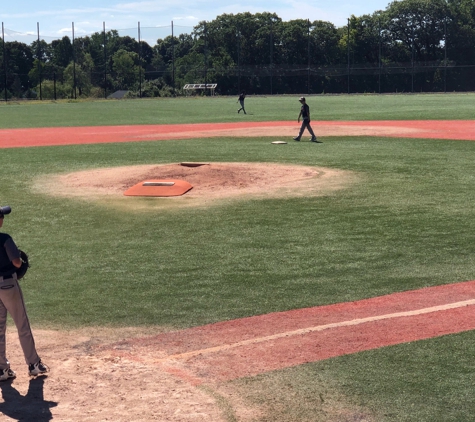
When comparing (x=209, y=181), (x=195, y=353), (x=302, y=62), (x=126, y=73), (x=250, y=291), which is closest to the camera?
(x=195, y=353)

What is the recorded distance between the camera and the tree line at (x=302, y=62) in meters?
82.6

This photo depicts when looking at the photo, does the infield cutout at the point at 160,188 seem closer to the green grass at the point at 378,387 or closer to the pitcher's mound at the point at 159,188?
the pitcher's mound at the point at 159,188

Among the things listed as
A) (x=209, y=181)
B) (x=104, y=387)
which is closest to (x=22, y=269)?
(x=104, y=387)

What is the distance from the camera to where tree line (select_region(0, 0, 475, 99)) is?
271 ft

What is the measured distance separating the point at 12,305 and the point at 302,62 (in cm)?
8368

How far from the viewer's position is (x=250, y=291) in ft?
30.2

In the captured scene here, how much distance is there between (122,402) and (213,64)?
274ft

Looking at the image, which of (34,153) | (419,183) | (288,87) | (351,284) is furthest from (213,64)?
(351,284)

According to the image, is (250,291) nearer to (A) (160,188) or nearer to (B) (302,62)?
(A) (160,188)

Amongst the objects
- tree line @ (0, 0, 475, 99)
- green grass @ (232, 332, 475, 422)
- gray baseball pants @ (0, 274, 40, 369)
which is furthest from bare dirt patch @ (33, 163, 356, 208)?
tree line @ (0, 0, 475, 99)

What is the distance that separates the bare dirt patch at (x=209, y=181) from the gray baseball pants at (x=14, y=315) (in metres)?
8.03

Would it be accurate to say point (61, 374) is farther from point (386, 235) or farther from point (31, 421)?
point (386, 235)

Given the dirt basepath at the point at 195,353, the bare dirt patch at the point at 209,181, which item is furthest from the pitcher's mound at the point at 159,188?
the dirt basepath at the point at 195,353

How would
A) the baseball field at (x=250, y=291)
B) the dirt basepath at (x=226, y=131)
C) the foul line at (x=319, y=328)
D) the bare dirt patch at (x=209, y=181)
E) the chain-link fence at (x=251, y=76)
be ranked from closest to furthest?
the baseball field at (x=250, y=291) < the foul line at (x=319, y=328) < the bare dirt patch at (x=209, y=181) < the dirt basepath at (x=226, y=131) < the chain-link fence at (x=251, y=76)
